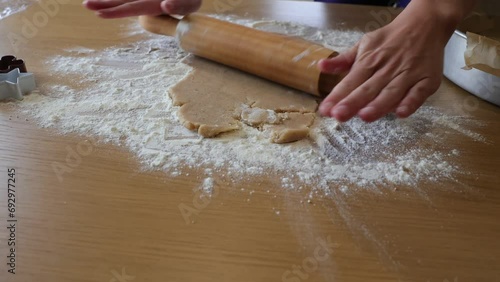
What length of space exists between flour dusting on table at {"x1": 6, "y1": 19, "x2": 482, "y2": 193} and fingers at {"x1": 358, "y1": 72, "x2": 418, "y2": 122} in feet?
0.36

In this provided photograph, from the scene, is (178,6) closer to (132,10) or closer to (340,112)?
(132,10)

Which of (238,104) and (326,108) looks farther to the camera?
(238,104)

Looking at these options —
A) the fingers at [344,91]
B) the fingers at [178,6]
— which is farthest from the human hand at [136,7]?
the fingers at [344,91]

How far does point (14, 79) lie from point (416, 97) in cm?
87

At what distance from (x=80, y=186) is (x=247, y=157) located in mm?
297

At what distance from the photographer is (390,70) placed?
0.87 meters

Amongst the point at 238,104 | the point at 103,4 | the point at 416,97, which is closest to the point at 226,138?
the point at 238,104

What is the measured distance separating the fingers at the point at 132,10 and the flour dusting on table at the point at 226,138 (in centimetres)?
16

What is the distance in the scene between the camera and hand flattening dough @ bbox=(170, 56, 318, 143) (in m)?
0.95

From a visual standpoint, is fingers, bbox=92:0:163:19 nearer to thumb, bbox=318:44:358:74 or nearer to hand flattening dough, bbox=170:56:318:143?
hand flattening dough, bbox=170:56:318:143

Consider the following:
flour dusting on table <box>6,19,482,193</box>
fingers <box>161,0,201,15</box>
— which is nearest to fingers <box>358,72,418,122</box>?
flour dusting on table <box>6,19,482,193</box>

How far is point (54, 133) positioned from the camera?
0.94 m

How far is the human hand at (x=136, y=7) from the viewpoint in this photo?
1.25 m

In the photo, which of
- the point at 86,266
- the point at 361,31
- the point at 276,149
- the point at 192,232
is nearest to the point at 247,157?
the point at 276,149
